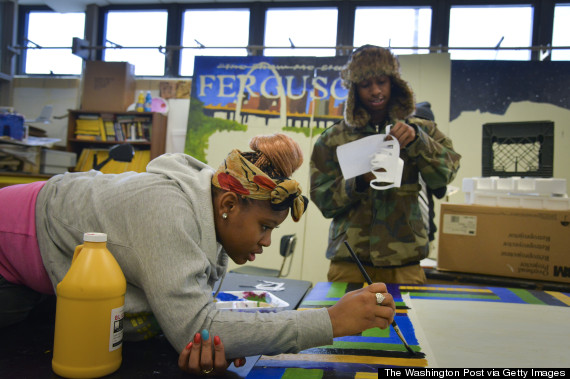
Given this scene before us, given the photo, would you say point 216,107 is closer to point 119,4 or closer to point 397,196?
point 119,4

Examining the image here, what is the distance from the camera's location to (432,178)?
1765 millimetres

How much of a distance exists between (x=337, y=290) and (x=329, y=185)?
491 mm

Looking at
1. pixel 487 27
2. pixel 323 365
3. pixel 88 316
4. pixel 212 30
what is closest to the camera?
pixel 88 316

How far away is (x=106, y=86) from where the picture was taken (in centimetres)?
461

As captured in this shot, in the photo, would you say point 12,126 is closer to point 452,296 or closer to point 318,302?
point 318,302

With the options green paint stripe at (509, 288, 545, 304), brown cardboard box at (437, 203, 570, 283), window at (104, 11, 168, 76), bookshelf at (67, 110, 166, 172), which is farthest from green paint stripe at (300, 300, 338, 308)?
window at (104, 11, 168, 76)

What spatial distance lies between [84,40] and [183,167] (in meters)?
4.54

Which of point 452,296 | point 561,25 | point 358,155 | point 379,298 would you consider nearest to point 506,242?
point 452,296

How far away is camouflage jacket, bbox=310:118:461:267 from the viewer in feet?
5.57

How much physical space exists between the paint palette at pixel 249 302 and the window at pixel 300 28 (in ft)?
12.1

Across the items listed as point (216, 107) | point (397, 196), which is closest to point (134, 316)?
point (397, 196)

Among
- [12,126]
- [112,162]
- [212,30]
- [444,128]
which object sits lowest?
[112,162]

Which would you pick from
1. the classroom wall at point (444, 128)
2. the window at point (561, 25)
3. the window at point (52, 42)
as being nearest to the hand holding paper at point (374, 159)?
the classroom wall at point (444, 128)

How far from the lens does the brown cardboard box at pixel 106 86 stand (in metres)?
4.57
